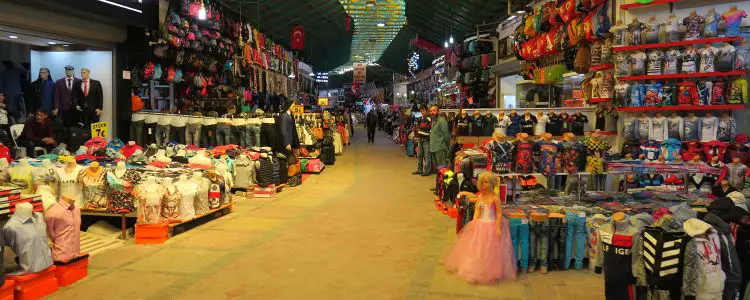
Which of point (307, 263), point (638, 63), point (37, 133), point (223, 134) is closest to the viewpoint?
point (307, 263)

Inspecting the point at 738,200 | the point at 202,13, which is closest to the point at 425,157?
the point at 202,13

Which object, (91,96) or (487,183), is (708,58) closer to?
(487,183)

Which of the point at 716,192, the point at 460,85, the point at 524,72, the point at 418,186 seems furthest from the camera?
the point at 460,85

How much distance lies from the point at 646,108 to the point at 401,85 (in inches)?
1157

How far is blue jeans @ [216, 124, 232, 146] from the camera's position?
10.6 meters

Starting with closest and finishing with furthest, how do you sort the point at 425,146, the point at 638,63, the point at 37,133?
1. the point at 638,63
2. the point at 37,133
3. the point at 425,146

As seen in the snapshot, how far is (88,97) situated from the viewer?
375 inches

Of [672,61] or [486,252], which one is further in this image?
[672,61]

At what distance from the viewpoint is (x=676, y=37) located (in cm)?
743

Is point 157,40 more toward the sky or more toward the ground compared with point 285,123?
more toward the sky

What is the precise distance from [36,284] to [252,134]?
21.2 feet

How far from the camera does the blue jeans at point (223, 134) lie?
34.7ft

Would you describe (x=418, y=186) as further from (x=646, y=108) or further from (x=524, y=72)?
(x=646, y=108)

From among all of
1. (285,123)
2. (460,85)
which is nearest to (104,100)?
(285,123)
